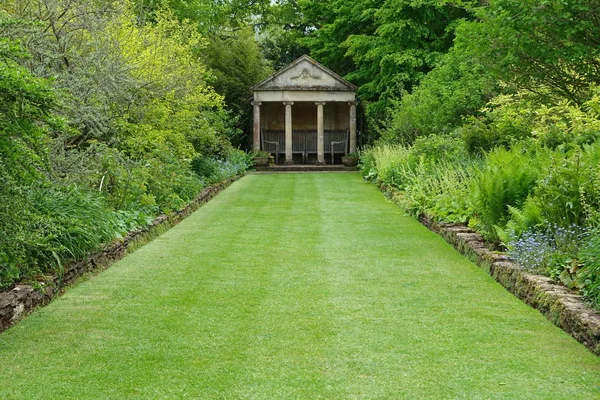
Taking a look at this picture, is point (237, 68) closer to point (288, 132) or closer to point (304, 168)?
point (288, 132)

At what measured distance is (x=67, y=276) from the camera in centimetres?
776

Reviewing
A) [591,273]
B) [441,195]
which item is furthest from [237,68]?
[591,273]

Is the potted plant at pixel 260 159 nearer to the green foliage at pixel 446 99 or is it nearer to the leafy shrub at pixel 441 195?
the green foliage at pixel 446 99

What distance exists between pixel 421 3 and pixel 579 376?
26115 millimetres

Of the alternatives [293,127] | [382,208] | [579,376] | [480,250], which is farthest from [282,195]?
[293,127]

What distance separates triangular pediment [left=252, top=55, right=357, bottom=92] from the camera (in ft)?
107

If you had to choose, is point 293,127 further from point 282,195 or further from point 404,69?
point 282,195

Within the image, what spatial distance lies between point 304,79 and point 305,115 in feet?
14.3

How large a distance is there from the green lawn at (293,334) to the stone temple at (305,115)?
2312 cm

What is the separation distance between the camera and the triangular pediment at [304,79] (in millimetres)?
32594

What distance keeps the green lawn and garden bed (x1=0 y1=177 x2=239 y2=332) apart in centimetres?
16

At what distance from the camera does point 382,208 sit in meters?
15.4

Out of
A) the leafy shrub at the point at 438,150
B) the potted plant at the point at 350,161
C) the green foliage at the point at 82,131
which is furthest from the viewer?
the potted plant at the point at 350,161

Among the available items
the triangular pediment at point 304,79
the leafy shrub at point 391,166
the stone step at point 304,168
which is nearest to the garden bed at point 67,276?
the leafy shrub at point 391,166
